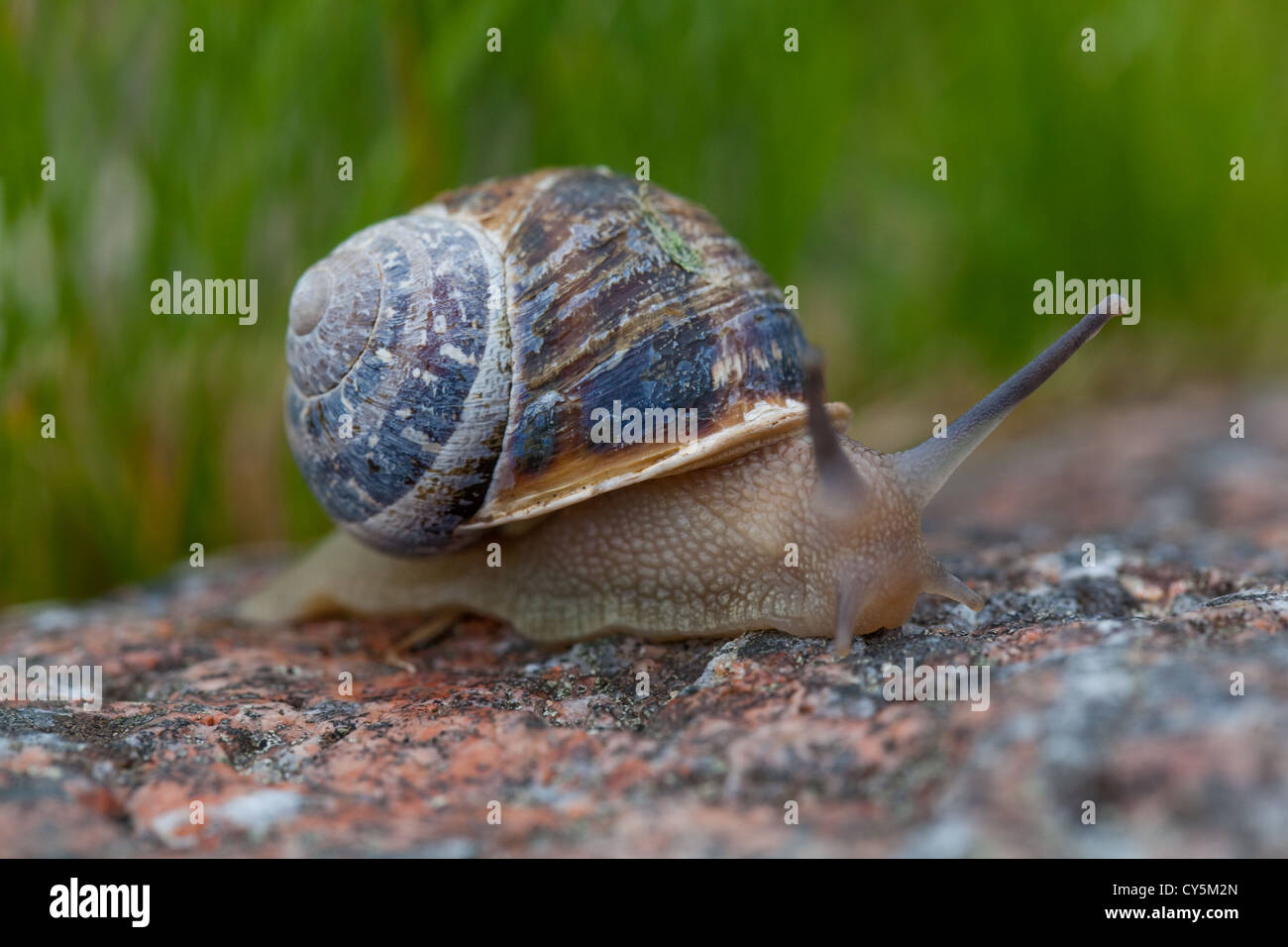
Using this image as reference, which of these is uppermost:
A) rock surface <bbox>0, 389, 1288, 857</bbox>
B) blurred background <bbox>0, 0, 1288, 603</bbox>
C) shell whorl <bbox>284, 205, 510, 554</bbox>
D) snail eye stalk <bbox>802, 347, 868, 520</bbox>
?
blurred background <bbox>0, 0, 1288, 603</bbox>

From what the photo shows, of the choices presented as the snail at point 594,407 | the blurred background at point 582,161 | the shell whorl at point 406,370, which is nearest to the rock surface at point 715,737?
the snail at point 594,407

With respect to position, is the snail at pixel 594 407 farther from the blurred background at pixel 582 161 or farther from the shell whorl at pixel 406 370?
the blurred background at pixel 582 161

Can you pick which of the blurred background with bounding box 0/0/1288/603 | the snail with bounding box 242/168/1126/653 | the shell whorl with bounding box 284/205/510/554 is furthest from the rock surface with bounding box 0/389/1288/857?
the blurred background with bounding box 0/0/1288/603

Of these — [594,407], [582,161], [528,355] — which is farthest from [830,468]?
[582,161]

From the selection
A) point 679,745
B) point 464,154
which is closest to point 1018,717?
point 679,745

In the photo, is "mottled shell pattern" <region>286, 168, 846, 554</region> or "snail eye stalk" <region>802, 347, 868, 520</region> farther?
"mottled shell pattern" <region>286, 168, 846, 554</region>

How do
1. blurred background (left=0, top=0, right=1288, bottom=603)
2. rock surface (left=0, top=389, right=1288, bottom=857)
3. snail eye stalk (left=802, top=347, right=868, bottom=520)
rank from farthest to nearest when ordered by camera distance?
blurred background (left=0, top=0, right=1288, bottom=603) → snail eye stalk (left=802, top=347, right=868, bottom=520) → rock surface (left=0, top=389, right=1288, bottom=857)

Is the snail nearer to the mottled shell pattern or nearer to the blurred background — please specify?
the mottled shell pattern

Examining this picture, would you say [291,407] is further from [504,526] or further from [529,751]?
[529,751]
